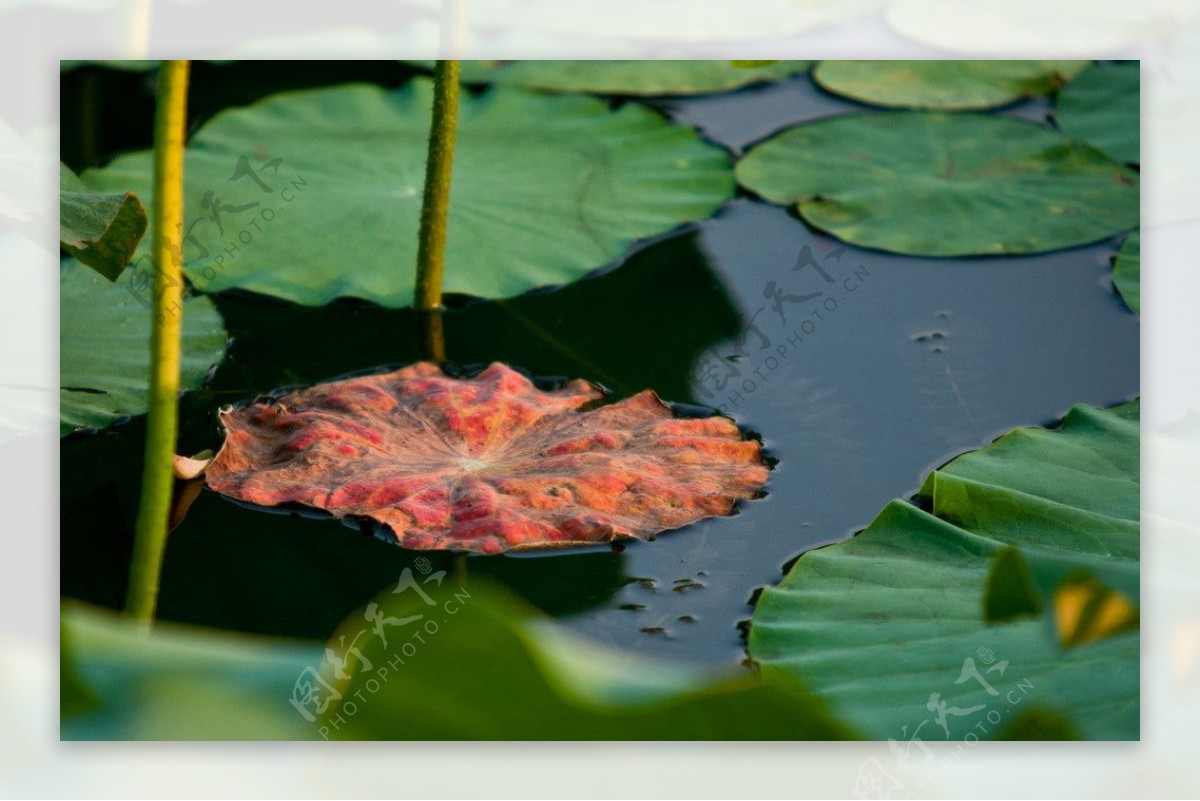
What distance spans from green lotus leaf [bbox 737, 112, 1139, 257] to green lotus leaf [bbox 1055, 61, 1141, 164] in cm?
3

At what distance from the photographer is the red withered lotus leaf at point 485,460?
1413mm

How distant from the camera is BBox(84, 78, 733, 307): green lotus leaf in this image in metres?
1.99

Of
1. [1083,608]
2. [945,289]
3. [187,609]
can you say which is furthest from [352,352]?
[1083,608]

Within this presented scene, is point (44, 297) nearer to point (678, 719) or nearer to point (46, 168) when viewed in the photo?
point (46, 168)

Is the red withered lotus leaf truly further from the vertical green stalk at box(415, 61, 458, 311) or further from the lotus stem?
the vertical green stalk at box(415, 61, 458, 311)

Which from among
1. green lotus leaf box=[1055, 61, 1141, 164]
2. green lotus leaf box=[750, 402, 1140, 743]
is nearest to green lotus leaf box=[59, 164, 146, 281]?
green lotus leaf box=[750, 402, 1140, 743]

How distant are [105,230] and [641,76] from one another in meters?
1.40

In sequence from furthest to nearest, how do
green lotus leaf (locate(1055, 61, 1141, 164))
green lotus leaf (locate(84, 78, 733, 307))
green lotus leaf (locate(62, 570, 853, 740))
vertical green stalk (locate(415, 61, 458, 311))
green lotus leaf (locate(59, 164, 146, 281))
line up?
1. green lotus leaf (locate(1055, 61, 1141, 164))
2. green lotus leaf (locate(84, 78, 733, 307))
3. vertical green stalk (locate(415, 61, 458, 311))
4. green lotus leaf (locate(59, 164, 146, 281))
5. green lotus leaf (locate(62, 570, 853, 740))

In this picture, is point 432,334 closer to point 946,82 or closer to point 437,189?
point 437,189

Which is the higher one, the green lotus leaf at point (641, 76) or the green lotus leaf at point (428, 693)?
the green lotus leaf at point (641, 76)

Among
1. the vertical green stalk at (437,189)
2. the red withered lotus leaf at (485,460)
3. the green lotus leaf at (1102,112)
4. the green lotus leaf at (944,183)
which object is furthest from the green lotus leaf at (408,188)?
the green lotus leaf at (1102,112)

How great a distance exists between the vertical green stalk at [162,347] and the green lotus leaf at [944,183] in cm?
106

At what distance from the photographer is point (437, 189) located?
184 centimetres

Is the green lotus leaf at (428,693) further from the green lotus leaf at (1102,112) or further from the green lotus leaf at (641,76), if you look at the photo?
the green lotus leaf at (641,76)
